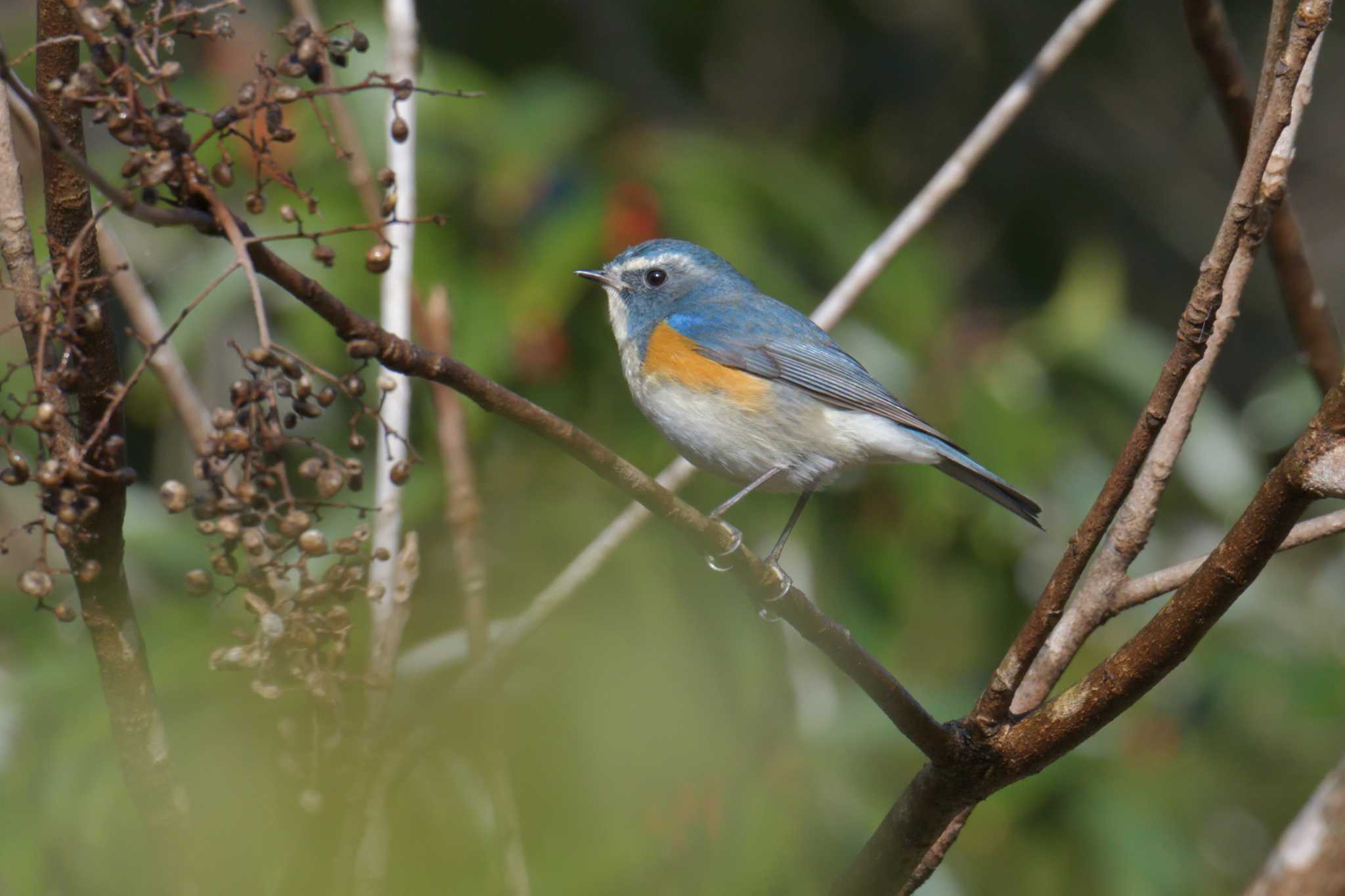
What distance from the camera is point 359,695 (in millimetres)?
1925

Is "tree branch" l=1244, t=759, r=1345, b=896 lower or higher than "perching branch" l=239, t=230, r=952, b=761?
lower

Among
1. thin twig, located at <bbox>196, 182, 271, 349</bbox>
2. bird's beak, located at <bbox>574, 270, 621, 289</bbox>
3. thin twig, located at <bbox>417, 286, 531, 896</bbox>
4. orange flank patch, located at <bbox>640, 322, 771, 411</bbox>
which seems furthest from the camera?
bird's beak, located at <bbox>574, 270, 621, 289</bbox>

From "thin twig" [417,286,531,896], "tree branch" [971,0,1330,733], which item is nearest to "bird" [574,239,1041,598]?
"thin twig" [417,286,531,896]

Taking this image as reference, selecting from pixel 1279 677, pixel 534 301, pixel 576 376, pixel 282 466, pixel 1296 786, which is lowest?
pixel 1296 786

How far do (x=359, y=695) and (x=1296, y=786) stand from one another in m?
4.09

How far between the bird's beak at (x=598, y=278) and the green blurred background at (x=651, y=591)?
0.25 feet

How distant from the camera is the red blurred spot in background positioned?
3.96 metres

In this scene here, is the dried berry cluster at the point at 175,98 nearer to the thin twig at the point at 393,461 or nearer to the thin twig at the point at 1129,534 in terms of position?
the thin twig at the point at 393,461

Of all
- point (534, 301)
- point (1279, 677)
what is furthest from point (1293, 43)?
point (1279, 677)

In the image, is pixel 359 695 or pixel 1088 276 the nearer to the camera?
pixel 359 695

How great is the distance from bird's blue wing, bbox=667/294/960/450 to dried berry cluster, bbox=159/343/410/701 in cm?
200

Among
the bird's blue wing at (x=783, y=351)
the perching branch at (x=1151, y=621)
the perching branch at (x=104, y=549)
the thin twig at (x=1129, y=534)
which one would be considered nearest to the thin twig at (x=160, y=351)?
the perching branch at (x=104, y=549)

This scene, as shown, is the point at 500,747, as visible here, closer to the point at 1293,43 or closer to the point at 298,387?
the point at 298,387

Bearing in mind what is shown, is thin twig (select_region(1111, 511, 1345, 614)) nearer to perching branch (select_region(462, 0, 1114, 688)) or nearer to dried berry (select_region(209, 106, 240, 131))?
perching branch (select_region(462, 0, 1114, 688))
